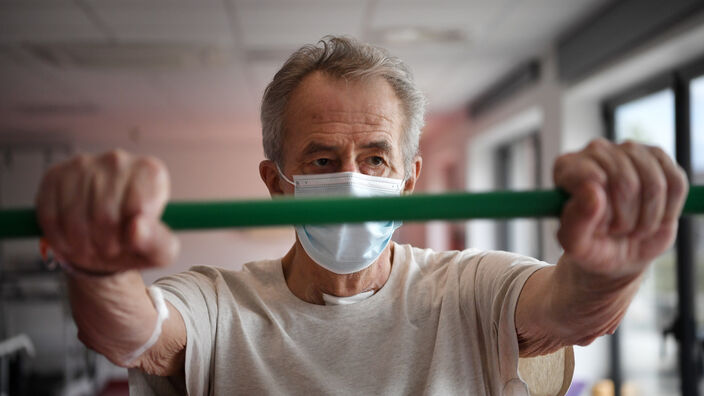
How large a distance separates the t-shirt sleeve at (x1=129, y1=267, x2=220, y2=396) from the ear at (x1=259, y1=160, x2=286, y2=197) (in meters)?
0.28

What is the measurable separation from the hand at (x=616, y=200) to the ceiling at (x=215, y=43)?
8.31 ft

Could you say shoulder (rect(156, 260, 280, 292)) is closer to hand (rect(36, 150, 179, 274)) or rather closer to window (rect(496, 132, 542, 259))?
hand (rect(36, 150, 179, 274))

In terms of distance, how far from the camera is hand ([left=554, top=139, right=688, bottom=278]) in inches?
27.1

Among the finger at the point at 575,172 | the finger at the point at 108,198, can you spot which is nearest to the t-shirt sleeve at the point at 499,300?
the finger at the point at 575,172

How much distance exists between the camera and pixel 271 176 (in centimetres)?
125

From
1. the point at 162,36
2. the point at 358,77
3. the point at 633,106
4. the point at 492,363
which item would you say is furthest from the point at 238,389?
the point at 633,106

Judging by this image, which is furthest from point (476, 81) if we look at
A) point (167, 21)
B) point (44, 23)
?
point (44, 23)

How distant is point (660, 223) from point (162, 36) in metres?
3.40

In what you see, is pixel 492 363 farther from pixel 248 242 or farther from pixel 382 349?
pixel 248 242

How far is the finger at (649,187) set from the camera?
688 millimetres

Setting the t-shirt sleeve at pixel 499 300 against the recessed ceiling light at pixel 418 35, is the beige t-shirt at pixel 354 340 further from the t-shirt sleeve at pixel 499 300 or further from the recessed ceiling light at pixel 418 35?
the recessed ceiling light at pixel 418 35

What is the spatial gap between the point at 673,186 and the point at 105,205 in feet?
2.23

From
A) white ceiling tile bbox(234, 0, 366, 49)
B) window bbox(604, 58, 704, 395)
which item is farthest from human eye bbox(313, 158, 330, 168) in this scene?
window bbox(604, 58, 704, 395)

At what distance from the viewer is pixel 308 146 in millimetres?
1154
